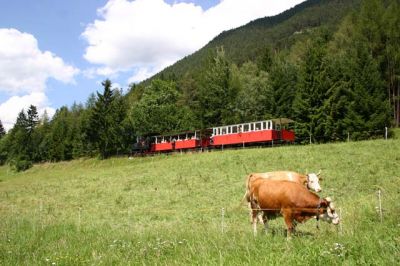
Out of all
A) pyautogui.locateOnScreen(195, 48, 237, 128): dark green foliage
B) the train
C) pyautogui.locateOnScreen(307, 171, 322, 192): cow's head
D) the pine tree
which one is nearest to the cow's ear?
pyautogui.locateOnScreen(307, 171, 322, 192): cow's head

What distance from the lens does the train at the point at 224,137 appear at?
4666cm

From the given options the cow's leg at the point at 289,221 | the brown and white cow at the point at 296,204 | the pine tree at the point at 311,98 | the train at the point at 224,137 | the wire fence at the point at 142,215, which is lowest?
the wire fence at the point at 142,215

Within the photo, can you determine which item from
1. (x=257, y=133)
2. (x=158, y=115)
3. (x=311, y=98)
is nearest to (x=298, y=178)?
(x=257, y=133)

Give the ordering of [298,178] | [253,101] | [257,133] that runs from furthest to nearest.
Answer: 1. [253,101]
2. [257,133]
3. [298,178]

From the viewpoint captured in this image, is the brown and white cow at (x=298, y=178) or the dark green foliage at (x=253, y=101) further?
the dark green foliage at (x=253, y=101)

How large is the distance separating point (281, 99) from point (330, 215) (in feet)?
167

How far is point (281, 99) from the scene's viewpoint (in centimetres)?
5912

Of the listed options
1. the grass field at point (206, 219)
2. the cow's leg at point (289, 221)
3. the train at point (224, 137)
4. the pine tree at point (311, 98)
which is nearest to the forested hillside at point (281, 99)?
the pine tree at point (311, 98)

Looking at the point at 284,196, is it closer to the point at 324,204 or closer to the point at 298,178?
the point at 324,204

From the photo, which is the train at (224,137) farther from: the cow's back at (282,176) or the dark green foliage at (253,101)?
the cow's back at (282,176)

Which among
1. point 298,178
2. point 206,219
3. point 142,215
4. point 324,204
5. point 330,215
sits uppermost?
point 298,178

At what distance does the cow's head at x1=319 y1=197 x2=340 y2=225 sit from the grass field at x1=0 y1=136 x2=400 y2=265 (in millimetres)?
255

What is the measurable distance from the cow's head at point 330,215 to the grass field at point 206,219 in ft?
0.84

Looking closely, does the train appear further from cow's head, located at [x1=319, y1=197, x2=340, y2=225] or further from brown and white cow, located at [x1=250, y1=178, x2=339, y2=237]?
cow's head, located at [x1=319, y1=197, x2=340, y2=225]
